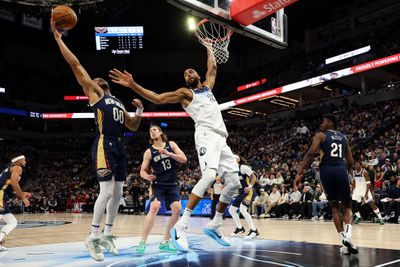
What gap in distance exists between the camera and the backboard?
7.34 m

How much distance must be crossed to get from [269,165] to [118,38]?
14747 mm

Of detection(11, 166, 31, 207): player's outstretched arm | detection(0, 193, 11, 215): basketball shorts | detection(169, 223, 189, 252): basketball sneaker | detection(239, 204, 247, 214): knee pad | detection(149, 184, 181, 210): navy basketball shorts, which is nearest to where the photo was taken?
detection(169, 223, 189, 252): basketball sneaker

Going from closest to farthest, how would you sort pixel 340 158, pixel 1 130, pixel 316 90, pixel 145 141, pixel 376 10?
pixel 340 158 < pixel 376 10 < pixel 316 90 < pixel 1 130 < pixel 145 141

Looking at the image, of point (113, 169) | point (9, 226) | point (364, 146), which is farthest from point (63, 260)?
point (364, 146)

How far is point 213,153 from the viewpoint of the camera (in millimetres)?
5145

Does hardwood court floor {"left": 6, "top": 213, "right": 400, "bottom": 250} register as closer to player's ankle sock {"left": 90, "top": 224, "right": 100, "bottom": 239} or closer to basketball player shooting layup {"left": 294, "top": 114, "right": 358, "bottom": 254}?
basketball player shooting layup {"left": 294, "top": 114, "right": 358, "bottom": 254}

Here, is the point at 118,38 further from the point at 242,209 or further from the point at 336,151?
the point at 336,151

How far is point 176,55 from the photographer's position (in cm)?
4069

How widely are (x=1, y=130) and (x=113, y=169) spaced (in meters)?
34.7

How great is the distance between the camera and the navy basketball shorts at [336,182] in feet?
17.9

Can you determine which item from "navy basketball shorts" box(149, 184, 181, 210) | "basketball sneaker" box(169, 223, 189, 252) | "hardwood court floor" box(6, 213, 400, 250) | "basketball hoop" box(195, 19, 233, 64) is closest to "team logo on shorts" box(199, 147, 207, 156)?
"basketball sneaker" box(169, 223, 189, 252)

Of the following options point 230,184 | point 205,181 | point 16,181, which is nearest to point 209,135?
point 205,181

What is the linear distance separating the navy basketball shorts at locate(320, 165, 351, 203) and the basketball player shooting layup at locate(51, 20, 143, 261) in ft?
9.24

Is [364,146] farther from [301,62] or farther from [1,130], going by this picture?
[1,130]
